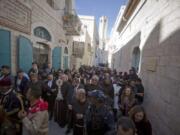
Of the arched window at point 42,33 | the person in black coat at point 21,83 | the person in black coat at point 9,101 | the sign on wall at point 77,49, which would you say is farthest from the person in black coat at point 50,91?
the sign on wall at point 77,49

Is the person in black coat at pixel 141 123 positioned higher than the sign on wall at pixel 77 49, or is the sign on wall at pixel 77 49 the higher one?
the sign on wall at pixel 77 49

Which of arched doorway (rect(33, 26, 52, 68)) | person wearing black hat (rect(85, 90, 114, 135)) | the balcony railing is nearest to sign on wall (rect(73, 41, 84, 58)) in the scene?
the balcony railing

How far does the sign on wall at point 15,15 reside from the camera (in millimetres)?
4770

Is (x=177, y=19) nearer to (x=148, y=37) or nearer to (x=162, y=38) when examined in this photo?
(x=162, y=38)

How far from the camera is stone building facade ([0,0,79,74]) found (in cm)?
494

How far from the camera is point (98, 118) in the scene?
2.05 metres

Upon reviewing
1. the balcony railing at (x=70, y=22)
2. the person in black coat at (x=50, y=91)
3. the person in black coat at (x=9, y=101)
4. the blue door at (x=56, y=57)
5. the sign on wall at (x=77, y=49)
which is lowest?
the person in black coat at (x=50, y=91)

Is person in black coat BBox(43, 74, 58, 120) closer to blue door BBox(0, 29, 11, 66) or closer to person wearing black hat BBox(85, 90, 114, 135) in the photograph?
blue door BBox(0, 29, 11, 66)

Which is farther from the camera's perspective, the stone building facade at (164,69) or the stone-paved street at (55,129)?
the stone-paved street at (55,129)

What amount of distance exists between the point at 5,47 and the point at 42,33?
3366 millimetres

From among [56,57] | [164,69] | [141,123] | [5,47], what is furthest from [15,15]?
[141,123]

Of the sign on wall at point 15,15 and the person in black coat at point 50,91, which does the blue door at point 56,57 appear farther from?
the person in black coat at point 50,91

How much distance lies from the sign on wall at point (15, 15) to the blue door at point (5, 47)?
1.08 feet

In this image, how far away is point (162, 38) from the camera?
4.04 m
